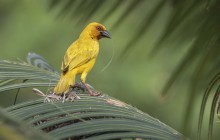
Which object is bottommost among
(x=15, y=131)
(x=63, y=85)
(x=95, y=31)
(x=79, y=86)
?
(x=15, y=131)

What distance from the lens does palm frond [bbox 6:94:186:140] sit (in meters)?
1.51

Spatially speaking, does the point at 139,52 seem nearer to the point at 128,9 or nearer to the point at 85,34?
the point at 128,9

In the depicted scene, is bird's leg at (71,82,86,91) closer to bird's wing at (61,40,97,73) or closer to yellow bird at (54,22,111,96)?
yellow bird at (54,22,111,96)

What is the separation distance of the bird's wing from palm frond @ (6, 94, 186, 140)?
112cm

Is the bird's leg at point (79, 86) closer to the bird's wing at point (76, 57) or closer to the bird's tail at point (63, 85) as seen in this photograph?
the bird's tail at point (63, 85)

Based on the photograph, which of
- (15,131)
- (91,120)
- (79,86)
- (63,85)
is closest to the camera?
(15,131)

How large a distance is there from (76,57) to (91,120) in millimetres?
1582

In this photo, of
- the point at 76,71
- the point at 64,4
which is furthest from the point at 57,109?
the point at 76,71

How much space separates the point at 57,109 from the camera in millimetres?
1686

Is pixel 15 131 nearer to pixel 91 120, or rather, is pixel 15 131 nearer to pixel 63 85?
pixel 91 120

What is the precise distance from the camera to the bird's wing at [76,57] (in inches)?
122

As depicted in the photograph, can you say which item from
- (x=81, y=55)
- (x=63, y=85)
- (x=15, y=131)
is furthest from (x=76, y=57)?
(x=15, y=131)

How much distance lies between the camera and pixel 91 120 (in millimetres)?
1616

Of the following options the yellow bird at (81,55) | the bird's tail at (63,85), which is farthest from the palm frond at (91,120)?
the yellow bird at (81,55)
